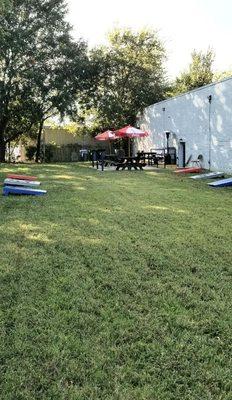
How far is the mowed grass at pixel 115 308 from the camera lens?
2.80 m

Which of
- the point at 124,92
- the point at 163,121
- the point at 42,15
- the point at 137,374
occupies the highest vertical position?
the point at 42,15

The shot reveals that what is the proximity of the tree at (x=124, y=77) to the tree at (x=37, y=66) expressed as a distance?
2.25 m

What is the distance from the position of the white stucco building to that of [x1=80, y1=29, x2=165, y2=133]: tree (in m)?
5.52

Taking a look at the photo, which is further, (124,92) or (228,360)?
(124,92)

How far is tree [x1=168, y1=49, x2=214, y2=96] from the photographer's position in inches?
1740

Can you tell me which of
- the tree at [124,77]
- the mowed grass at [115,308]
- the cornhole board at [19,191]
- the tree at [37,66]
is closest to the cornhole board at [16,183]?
the cornhole board at [19,191]

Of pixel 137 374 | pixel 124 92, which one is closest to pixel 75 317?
pixel 137 374

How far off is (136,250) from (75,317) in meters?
2.26

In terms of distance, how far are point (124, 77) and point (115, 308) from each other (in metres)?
33.3

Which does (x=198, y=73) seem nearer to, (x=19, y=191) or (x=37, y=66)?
(x=37, y=66)

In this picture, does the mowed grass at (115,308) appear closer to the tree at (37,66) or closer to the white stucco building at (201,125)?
the white stucco building at (201,125)

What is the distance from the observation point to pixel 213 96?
21.0m

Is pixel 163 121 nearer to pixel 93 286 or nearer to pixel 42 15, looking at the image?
pixel 42 15

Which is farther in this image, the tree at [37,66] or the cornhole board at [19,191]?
the tree at [37,66]
